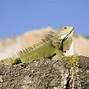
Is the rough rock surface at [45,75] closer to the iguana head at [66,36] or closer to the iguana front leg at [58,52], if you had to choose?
the iguana front leg at [58,52]

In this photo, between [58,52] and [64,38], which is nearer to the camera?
[58,52]

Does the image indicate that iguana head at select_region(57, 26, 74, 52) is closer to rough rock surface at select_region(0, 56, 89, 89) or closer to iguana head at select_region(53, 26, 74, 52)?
iguana head at select_region(53, 26, 74, 52)

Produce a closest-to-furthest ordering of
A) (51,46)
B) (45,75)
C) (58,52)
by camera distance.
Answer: (45,75)
(58,52)
(51,46)

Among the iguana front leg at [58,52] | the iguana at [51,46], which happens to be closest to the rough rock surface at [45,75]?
the iguana front leg at [58,52]

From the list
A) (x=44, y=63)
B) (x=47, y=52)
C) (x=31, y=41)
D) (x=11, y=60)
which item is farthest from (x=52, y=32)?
(x=31, y=41)

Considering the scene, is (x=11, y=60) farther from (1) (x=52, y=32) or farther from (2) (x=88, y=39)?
(2) (x=88, y=39)

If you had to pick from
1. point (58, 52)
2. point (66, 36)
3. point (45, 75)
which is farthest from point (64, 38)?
point (45, 75)

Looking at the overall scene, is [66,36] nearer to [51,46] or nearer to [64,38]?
[64,38]
